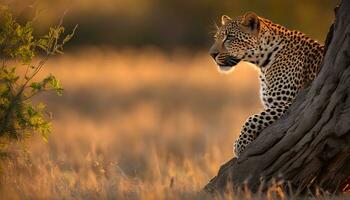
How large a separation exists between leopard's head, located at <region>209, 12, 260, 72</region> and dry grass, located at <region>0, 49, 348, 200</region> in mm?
1347

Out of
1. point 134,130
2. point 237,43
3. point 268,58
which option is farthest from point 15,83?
point 134,130

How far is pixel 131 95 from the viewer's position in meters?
21.8

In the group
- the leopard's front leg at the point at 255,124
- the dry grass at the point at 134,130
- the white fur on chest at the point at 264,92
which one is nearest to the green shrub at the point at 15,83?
the dry grass at the point at 134,130

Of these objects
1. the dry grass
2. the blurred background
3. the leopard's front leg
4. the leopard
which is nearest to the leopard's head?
the leopard

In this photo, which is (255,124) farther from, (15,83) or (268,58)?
(15,83)

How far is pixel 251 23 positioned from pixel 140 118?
8692 millimetres

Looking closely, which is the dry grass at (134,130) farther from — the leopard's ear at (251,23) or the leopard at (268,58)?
the leopard's ear at (251,23)

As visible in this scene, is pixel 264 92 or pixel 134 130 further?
pixel 134 130

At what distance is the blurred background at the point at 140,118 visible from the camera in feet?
30.9

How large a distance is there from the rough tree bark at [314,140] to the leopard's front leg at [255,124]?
0.21m

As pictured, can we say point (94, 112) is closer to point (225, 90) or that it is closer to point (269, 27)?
point (225, 90)

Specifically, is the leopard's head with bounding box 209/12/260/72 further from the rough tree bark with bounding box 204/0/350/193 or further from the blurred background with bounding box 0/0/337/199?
the rough tree bark with bounding box 204/0/350/193

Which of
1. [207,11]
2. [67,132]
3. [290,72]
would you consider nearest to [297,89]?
[290,72]

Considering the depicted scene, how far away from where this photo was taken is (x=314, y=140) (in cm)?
852
